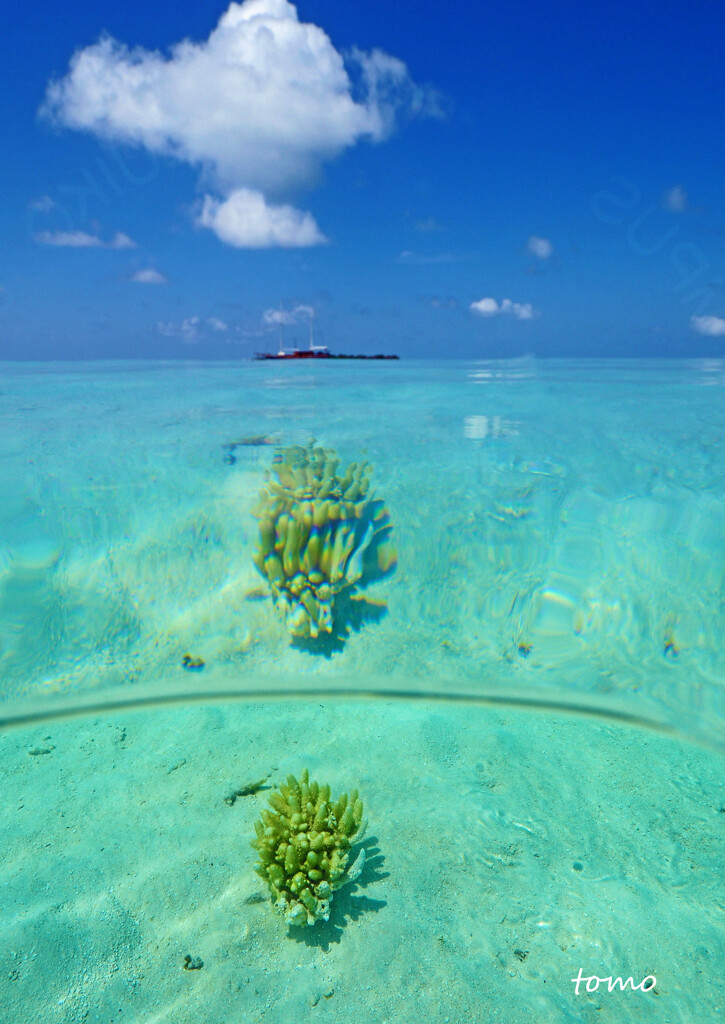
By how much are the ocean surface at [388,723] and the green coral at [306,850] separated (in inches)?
5.3

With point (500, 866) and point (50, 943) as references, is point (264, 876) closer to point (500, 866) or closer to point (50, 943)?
point (50, 943)

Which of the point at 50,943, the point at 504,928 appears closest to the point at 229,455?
the point at 50,943

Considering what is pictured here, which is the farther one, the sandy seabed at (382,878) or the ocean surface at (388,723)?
the ocean surface at (388,723)

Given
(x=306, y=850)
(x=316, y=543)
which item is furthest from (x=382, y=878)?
(x=316, y=543)

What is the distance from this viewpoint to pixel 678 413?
10.8 m

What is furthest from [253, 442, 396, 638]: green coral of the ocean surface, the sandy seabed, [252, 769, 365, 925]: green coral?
[252, 769, 365, 925]: green coral

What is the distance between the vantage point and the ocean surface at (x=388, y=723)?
264 centimetres

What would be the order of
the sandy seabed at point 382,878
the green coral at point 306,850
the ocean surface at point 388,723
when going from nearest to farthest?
the sandy seabed at point 382,878 < the ocean surface at point 388,723 < the green coral at point 306,850

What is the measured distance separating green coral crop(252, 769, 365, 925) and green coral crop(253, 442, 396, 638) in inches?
106

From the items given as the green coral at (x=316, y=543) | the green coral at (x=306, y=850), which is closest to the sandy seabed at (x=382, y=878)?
the green coral at (x=306, y=850)

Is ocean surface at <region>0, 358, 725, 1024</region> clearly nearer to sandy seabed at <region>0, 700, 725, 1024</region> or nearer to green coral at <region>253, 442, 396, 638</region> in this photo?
sandy seabed at <region>0, 700, 725, 1024</region>

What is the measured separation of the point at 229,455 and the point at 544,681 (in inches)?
215

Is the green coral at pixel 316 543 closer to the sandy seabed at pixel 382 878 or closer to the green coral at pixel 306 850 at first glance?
the sandy seabed at pixel 382 878

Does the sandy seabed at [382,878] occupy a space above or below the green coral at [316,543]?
below
